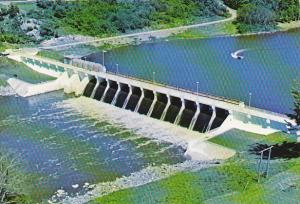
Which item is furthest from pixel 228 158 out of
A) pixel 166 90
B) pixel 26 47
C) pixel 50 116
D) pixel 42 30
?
pixel 42 30

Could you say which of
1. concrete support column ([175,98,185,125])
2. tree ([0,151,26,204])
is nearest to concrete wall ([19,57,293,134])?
concrete support column ([175,98,185,125])

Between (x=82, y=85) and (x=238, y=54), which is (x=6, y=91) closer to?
(x=82, y=85)

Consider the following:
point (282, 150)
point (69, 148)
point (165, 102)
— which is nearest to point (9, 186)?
point (69, 148)

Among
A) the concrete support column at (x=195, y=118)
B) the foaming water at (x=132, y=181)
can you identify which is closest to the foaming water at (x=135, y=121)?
the concrete support column at (x=195, y=118)

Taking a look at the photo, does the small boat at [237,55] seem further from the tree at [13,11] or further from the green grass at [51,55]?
the tree at [13,11]

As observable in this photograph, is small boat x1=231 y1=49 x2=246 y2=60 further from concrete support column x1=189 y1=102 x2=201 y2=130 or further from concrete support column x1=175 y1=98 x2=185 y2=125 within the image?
concrete support column x1=189 y1=102 x2=201 y2=130
